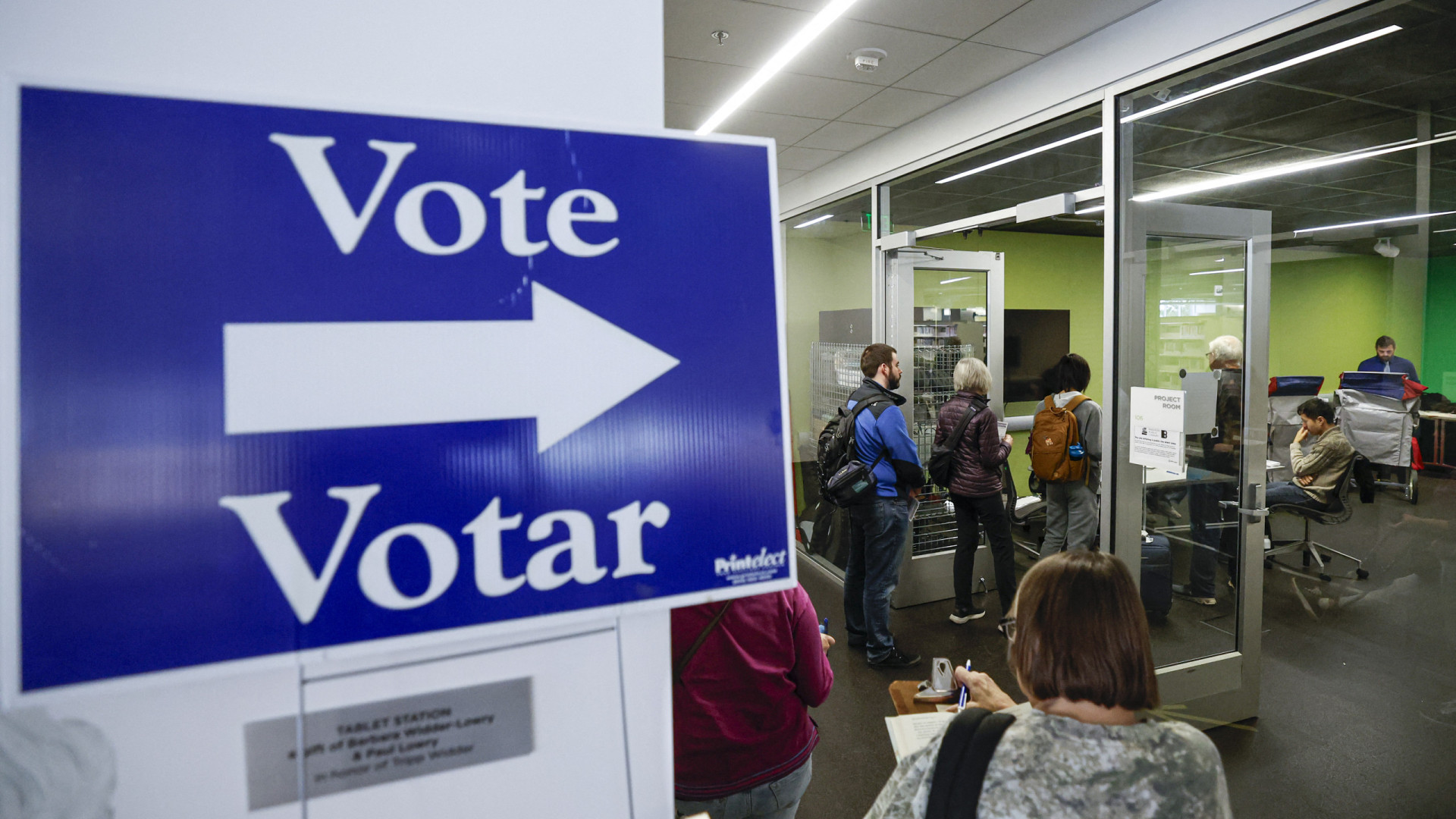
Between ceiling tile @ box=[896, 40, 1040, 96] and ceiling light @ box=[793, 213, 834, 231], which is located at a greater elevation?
ceiling tile @ box=[896, 40, 1040, 96]

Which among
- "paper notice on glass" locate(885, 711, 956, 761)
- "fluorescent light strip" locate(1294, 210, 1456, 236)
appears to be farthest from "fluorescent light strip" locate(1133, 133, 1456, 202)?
"paper notice on glass" locate(885, 711, 956, 761)

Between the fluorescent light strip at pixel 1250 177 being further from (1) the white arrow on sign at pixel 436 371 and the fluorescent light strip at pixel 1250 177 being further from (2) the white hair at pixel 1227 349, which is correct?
(1) the white arrow on sign at pixel 436 371

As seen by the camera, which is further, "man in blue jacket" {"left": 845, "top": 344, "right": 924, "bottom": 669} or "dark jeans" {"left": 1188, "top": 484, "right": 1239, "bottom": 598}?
"man in blue jacket" {"left": 845, "top": 344, "right": 924, "bottom": 669}

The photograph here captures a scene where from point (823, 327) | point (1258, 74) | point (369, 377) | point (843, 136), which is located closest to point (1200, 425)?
point (1258, 74)

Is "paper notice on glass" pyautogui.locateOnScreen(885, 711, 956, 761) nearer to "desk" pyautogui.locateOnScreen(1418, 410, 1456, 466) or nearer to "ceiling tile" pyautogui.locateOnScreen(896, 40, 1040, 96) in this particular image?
"desk" pyautogui.locateOnScreen(1418, 410, 1456, 466)

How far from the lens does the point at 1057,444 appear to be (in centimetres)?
377

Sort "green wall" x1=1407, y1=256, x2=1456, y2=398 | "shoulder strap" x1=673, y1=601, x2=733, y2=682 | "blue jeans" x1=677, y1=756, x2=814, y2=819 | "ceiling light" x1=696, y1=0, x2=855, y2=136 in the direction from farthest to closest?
1. "ceiling light" x1=696, y1=0, x2=855, y2=136
2. "green wall" x1=1407, y1=256, x2=1456, y2=398
3. "blue jeans" x1=677, y1=756, x2=814, y2=819
4. "shoulder strap" x1=673, y1=601, x2=733, y2=682

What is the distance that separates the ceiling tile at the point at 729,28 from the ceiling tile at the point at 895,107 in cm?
85

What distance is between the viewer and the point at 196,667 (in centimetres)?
59

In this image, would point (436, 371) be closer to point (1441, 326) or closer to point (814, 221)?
point (1441, 326)

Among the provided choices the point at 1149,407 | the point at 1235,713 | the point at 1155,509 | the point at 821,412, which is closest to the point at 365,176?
the point at 1149,407

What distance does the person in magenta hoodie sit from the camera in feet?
4.67

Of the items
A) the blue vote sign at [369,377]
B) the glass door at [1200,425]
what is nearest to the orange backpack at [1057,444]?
the glass door at [1200,425]

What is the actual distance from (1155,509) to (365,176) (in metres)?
3.30
